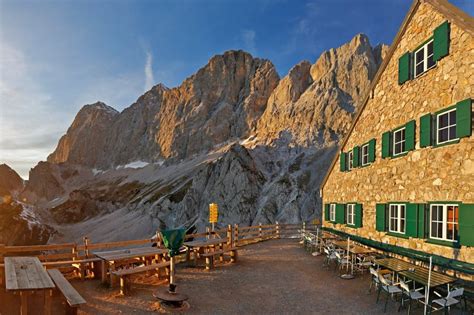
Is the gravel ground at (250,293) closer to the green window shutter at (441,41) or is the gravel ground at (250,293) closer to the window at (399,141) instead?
the window at (399,141)

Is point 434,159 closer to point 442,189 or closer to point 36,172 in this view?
point 442,189

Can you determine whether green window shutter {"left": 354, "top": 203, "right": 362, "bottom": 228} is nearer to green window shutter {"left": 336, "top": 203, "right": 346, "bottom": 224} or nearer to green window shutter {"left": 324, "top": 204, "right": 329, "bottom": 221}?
green window shutter {"left": 336, "top": 203, "right": 346, "bottom": 224}

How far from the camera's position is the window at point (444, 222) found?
385 inches

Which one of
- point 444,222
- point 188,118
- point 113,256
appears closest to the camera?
point 444,222

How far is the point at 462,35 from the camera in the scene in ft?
32.3

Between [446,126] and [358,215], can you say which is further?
[358,215]

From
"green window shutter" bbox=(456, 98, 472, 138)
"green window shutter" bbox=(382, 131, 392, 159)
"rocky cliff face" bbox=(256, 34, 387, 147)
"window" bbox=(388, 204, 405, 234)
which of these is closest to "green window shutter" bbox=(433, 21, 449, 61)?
"green window shutter" bbox=(456, 98, 472, 138)

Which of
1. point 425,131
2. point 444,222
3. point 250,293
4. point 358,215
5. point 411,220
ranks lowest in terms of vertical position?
point 250,293

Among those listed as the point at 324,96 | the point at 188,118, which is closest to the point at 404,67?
the point at 324,96

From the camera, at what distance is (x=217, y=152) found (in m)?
89.3

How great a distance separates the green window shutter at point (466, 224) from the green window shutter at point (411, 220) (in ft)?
6.55

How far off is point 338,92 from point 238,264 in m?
54.3

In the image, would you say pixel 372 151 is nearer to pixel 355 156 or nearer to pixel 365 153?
pixel 365 153

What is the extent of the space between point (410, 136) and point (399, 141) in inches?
49.8
